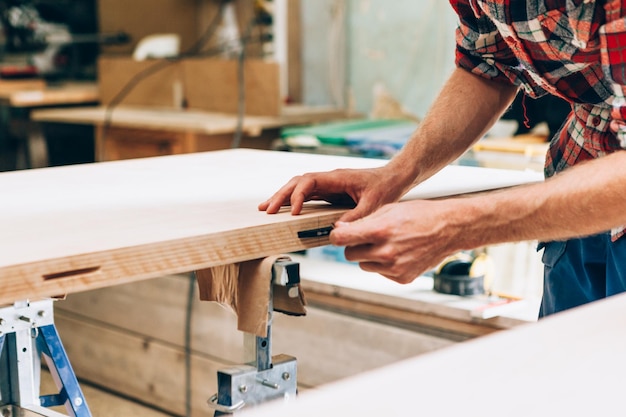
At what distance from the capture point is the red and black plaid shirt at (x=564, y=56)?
1008mm

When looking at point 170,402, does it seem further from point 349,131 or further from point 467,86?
point 467,86

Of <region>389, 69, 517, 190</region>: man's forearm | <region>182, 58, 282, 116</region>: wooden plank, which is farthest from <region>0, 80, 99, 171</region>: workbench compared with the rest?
<region>389, 69, 517, 190</region>: man's forearm

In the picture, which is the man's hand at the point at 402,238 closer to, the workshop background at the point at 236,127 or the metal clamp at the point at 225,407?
the metal clamp at the point at 225,407

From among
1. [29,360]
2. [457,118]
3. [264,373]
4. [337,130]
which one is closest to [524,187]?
[457,118]

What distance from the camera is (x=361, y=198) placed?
1.06 meters

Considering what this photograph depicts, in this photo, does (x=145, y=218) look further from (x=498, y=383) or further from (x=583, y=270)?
(x=583, y=270)

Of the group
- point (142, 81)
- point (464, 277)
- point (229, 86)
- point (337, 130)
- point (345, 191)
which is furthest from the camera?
point (142, 81)

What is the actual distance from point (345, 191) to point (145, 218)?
0.87ft

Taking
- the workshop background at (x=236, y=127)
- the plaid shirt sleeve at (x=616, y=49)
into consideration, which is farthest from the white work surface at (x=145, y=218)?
the workshop background at (x=236, y=127)

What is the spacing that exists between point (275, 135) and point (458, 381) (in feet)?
8.62

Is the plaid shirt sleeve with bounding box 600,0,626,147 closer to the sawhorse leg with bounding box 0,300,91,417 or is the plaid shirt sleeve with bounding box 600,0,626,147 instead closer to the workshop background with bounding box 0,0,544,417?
the sawhorse leg with bounding box 0,300,91,417

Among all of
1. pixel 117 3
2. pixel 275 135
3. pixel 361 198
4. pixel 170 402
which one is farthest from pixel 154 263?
pixel 117 3

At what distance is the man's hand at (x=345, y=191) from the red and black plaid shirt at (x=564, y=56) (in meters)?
0.26

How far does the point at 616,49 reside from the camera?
0.98 metres
